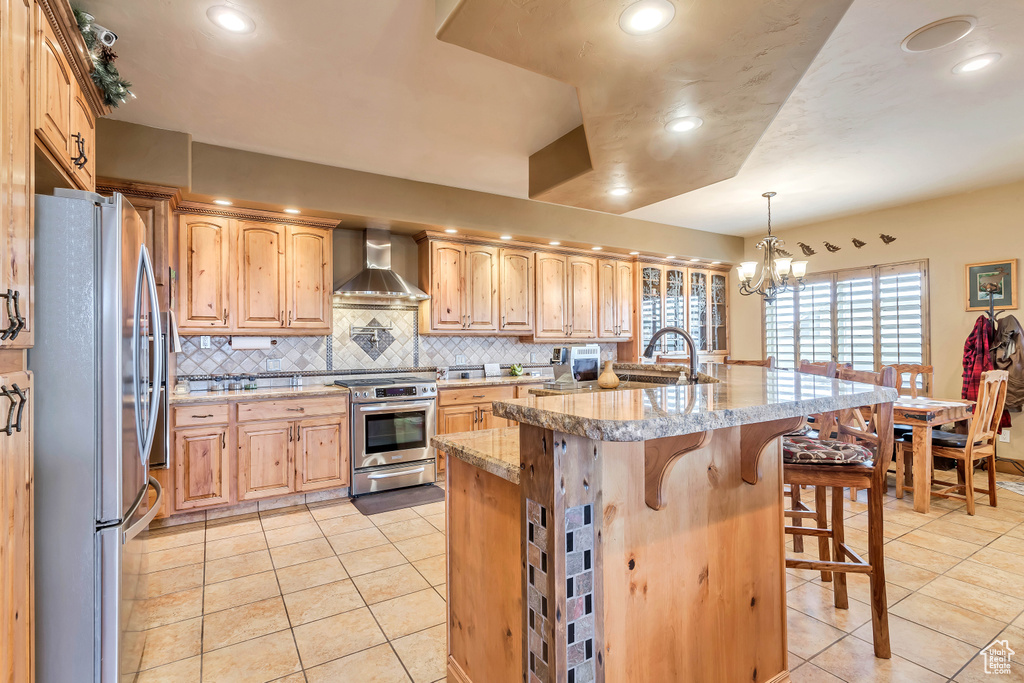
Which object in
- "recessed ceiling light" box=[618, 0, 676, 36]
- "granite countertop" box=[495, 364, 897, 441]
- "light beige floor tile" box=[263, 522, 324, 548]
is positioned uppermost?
"recessed ceiling light" box=[618, 0, 676, 36]

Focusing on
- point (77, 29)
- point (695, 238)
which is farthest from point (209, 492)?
point (695, 238)

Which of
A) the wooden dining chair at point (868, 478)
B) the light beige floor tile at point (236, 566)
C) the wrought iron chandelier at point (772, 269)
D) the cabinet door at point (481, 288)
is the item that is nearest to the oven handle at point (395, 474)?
the light beige floor tile at point (236, 566)

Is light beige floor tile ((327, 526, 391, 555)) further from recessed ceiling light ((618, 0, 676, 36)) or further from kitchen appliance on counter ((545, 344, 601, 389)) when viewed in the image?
Answer: recessed ceiling light ((618, 0, 676, 36))

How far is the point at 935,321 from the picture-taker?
5012 mm

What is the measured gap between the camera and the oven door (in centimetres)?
417

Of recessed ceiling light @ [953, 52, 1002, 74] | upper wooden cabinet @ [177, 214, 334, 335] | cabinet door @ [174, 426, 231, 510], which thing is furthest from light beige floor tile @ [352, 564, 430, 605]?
recessed ceiling light @ [953, 52, 1002, 74]

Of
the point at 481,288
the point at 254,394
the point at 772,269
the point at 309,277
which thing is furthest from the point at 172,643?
the point at 772,269

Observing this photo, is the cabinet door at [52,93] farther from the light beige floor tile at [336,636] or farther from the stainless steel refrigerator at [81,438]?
the light beige floor tile at [336,636]

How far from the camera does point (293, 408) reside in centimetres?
391

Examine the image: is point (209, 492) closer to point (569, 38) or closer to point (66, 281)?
point (66, 281)

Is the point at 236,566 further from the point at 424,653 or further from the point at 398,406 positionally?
the point at 398,406

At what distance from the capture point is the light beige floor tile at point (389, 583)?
2.55m

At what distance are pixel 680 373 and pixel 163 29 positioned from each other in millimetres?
3196

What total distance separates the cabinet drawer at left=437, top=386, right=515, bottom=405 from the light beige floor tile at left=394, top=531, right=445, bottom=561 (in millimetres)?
1495
